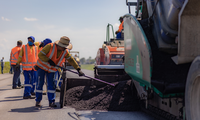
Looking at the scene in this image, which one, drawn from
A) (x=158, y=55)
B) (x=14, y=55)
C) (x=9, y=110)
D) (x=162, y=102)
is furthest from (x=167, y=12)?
(x=14, y=55)

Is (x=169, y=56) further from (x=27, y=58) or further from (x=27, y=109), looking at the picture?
(x=27, y=58)

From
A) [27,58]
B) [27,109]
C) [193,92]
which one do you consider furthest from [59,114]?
[27,58]

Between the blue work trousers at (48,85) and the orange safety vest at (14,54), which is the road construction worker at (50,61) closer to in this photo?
the blue work trousers at (48,85)

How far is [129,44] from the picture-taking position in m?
4.50

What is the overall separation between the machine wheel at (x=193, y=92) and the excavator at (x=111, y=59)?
3.73 m

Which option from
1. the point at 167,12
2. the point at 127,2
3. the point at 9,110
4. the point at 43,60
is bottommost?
the point at 9,110

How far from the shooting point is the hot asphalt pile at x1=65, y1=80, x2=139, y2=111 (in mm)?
5359

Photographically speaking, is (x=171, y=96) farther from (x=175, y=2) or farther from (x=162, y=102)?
(x=175, y=2)

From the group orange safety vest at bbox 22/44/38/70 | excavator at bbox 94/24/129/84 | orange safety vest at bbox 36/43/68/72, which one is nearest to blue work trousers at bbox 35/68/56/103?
orange safety vest at bbox 36/43/68/72

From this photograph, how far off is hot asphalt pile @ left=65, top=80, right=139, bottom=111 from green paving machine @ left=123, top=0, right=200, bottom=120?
0.93 m

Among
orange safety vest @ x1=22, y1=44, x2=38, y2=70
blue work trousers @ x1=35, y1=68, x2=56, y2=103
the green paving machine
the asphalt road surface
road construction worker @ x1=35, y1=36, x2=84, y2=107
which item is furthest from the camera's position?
orange safety vest @ x1=22, y1=44, x2=38, y2=70

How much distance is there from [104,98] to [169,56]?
7.95 ft

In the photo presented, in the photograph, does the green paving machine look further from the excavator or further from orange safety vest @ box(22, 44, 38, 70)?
orange safety vest @ box(22, 44, 38, 70)

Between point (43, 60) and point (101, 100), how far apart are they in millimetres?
1686
